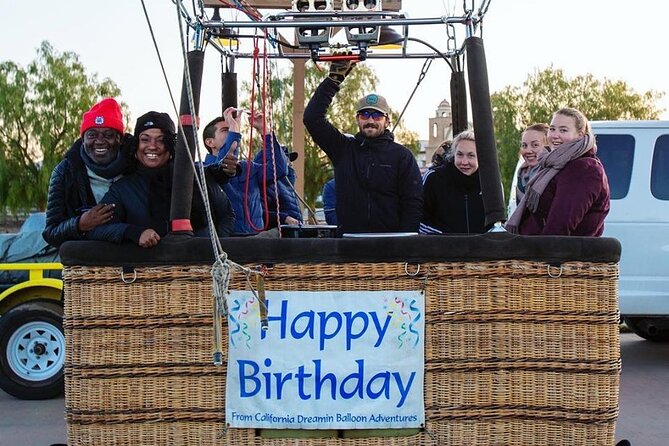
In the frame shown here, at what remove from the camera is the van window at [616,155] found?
7418mm

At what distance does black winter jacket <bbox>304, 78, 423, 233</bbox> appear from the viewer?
4.43m

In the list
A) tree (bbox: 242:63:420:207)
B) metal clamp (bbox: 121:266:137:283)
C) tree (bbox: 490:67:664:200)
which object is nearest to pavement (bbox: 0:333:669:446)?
metal clamp (bbox: 121:266:137:283)

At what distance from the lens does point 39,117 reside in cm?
4166

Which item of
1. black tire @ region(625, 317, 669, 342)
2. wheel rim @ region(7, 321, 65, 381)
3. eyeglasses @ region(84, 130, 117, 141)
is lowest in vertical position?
black tire @ region(625, 317, 669, 342)

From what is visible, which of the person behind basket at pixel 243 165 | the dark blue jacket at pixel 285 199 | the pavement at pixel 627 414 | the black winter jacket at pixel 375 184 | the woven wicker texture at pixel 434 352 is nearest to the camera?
the woven wicker texture at pixel 434 352

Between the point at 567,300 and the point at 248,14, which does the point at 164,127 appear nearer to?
the point at 248,14

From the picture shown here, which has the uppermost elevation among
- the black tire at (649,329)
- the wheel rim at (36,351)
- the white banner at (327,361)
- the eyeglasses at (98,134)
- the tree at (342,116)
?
the tree at (342,116)

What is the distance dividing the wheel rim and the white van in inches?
169

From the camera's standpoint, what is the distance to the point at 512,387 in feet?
11.0

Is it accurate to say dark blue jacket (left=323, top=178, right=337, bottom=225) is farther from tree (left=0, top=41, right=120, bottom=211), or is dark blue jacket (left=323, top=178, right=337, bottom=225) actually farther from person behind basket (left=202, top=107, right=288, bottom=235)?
tree (left=0, top=41, right=120, bottom=211)

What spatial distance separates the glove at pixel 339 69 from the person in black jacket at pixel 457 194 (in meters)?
0.96

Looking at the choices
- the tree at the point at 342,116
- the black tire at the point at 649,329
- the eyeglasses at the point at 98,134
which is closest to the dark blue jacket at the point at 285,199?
the eyeglasses at the point at 98,134

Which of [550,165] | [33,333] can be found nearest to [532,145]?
[550,165]

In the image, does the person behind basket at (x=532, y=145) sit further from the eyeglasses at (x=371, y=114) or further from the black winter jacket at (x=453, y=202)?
the eyeglasses at (x=371, y=114)
